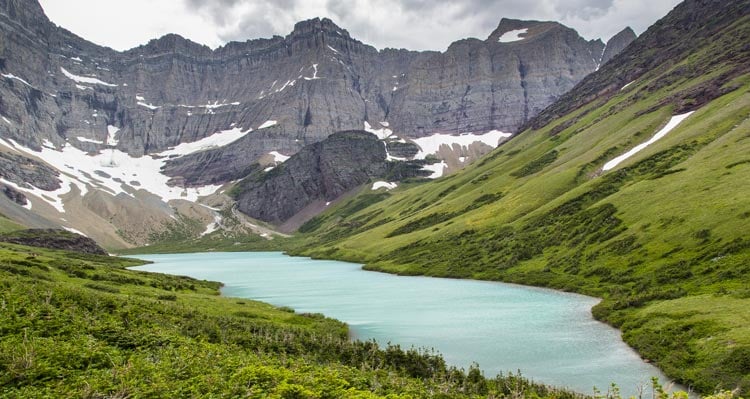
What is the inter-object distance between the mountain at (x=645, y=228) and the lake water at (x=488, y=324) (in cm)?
353

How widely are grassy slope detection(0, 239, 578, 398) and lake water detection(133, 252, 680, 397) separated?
669cm

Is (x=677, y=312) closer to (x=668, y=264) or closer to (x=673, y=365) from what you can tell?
(x=673, y=365)

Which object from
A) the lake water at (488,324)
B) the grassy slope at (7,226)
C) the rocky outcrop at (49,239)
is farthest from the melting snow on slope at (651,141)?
the grassy slope at (7,226)

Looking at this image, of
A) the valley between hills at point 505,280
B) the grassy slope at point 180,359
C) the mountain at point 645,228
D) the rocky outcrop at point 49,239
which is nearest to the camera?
the grassy slope at point 180,359

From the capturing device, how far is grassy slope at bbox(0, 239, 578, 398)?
2125cm

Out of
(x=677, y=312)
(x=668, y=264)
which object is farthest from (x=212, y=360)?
(x=668, y=264)

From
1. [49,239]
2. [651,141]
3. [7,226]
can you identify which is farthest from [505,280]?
[7,226]

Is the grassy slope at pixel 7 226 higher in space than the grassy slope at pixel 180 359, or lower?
higher

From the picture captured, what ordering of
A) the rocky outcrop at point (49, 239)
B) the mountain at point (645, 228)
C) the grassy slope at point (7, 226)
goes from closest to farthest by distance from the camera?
the mountain at point (645, 228) → the rocky outcrop at point (49, 239) → the grassy slope at point (7, 226)

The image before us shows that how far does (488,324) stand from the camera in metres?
58.8

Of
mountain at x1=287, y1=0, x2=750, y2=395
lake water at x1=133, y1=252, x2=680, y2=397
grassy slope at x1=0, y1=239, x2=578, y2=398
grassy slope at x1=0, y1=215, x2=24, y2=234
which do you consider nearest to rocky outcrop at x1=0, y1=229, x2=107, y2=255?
grassy slope at x1=0, y1=215, x2=24, y2=234

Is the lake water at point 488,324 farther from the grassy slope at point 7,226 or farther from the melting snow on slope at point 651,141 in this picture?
the grassy slope at point 7,226

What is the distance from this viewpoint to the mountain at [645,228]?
144 ft

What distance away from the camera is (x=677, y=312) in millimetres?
47000
